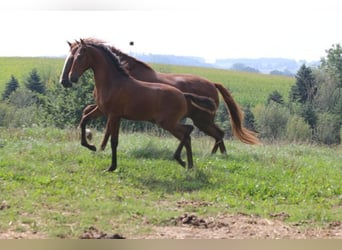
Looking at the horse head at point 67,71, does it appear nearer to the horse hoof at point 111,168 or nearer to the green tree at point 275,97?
the horse hoof at point 111,168

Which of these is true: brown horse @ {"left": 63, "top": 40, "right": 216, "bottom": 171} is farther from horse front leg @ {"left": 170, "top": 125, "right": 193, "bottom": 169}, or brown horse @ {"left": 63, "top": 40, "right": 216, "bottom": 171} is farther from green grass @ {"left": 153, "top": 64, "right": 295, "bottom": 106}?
Result: green grass @ {"left": 153, "top": 64, "right": 295, "bottom": 106}

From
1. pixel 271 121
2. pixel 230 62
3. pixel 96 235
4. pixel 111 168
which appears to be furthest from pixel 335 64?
pixel 96 235

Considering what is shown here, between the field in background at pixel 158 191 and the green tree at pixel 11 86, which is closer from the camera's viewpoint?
the field in background at pixel 158 191

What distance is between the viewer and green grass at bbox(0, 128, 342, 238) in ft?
19.5

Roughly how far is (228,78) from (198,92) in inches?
222

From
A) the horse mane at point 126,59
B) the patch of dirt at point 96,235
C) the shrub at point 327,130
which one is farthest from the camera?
the shrub at point 327,130

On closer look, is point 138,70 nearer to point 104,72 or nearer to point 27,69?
point 104,72

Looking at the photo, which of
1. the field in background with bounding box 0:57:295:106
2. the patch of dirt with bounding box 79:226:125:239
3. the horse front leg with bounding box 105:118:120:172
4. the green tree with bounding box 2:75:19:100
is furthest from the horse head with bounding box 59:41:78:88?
the green tree with bounding box 2:75:19:100

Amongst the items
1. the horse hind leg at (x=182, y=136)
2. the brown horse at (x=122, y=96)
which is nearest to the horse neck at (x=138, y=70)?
the brown horse at (x=122, y=96)

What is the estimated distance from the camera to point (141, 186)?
707cm

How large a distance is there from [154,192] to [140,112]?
1.19 m

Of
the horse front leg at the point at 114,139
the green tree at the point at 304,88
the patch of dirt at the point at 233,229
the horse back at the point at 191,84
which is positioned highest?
the horse back at the point at 191,84

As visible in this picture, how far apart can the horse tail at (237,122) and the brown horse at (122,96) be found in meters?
1.50

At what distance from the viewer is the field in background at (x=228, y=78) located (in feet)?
39.2
